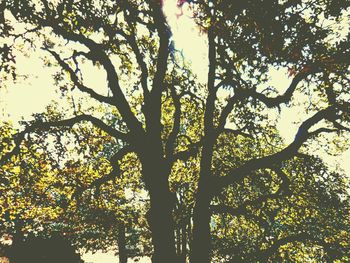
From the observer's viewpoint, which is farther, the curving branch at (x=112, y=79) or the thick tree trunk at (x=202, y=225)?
the curving branch at (x=112, y=79)

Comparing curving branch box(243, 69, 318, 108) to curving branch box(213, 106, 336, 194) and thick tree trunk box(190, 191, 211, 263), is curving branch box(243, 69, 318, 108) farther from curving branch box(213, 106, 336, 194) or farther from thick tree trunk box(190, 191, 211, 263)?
thick tree trunk box(190, 191, 211, 263)

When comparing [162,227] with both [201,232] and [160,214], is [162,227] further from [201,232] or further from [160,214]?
[201,232]

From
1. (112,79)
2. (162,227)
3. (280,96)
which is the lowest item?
(162,227)

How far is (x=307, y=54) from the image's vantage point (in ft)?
25.5

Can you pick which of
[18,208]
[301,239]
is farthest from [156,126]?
[18,208]

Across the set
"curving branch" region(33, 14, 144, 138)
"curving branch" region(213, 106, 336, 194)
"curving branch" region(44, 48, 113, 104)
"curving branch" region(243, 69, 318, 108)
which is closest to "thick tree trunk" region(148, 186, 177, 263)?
"curving branch" region(213, 106, 336, 194)

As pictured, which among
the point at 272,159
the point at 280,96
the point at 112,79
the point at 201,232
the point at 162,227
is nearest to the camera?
the point at 162,227

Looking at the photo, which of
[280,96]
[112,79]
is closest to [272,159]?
[280,96]

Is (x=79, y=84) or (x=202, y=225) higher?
(x=79, y=84)

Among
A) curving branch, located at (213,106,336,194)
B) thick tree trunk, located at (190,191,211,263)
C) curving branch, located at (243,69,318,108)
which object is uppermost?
curving branch, located at (243,69,318,108)

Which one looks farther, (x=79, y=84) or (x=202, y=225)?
(x=79, y=84)

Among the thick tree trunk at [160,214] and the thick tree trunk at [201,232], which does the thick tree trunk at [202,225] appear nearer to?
the thick tree trunk at [201,232]

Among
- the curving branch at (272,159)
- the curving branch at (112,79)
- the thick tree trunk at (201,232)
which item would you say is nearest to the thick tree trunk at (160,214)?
the thick tree trunk at (201,232)

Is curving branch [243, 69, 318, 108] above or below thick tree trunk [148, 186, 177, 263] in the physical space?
above
